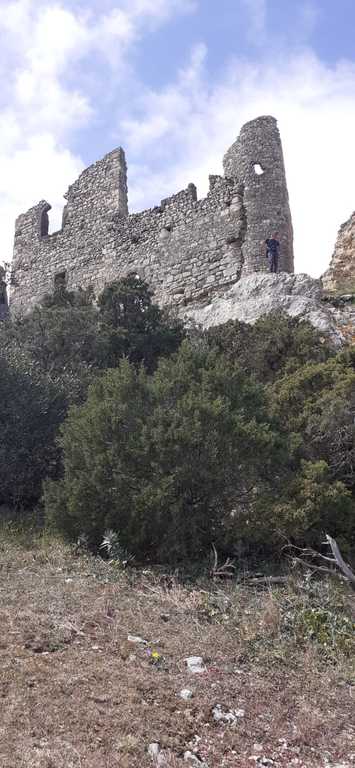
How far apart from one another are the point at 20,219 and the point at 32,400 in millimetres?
12760

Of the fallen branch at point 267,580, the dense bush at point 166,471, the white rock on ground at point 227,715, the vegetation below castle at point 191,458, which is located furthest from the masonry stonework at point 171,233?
the white rock on ground at point 227,715

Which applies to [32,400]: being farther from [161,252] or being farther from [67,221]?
[67,221]

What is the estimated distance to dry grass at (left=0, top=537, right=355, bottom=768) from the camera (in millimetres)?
3867

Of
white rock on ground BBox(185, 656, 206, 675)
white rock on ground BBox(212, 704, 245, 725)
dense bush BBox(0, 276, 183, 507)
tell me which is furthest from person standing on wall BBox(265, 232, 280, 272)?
white rock on ground BBox(212, 704, 245, 725)

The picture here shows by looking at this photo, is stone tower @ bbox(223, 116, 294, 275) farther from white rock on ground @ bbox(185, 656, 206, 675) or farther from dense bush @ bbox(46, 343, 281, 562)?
white rock on ground @ bbox(185, 656, 206, 675)

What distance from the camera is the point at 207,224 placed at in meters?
15.8

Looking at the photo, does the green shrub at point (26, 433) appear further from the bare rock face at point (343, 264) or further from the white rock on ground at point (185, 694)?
the bare rock face at point (343, 264)

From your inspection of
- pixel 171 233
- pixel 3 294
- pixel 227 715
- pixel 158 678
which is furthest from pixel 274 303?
pixel 3 294

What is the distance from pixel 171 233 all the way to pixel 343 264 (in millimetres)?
4525

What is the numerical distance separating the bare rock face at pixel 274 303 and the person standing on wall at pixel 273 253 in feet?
1.18

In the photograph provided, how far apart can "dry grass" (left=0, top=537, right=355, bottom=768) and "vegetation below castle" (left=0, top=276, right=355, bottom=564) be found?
0.83 m

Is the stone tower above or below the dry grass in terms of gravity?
above

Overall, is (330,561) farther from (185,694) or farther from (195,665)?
(185,694)

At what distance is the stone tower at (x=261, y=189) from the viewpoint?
48.0 feet
